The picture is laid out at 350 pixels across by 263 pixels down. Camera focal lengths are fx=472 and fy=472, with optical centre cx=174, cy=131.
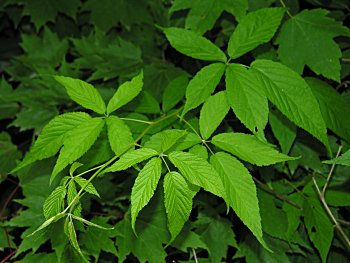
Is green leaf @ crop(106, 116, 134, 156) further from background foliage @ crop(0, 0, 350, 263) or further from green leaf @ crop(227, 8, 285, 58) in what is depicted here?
green leaf @ crop(227, 8, 285, 58)

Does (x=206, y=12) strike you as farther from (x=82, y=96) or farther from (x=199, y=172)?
(x=199, y=172)

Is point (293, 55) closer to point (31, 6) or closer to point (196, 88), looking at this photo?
point (196, 88)

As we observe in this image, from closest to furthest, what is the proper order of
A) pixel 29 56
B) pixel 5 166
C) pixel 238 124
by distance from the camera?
pixel 238 124
pixel 5 166
pixel 29 56

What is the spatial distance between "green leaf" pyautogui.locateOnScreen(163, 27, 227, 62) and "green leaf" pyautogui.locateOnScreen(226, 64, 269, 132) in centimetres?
9

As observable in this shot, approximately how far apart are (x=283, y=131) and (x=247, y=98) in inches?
12.5

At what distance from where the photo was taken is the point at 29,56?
223 cm

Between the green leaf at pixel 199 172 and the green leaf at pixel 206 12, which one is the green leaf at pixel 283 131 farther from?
the green leaf at pixel 199 172

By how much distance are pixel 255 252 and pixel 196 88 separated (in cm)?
65

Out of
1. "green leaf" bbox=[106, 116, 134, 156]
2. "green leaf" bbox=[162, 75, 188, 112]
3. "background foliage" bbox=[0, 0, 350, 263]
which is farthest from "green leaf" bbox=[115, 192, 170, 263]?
"green leaf" bbox=[106, 116, 134, 156]

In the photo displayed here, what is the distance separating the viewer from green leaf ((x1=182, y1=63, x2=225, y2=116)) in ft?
3.75

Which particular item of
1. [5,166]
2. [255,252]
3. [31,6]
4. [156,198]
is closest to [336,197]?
[255,252]

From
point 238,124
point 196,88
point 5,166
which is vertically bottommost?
point 5,166

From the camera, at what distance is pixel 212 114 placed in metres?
1.15

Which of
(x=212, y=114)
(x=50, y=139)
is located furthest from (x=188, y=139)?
(x=50, y=139)
